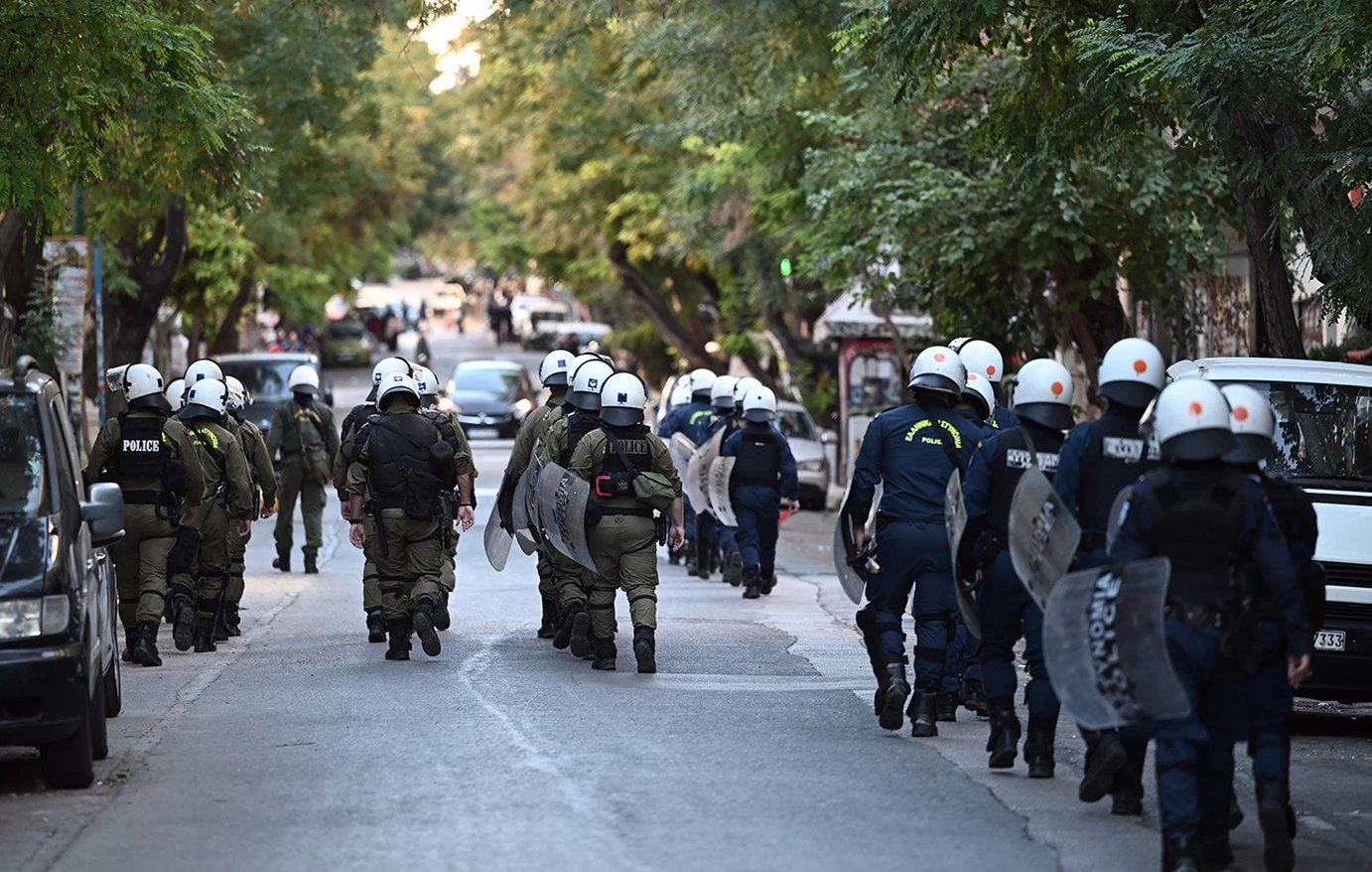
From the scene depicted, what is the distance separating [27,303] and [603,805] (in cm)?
1697

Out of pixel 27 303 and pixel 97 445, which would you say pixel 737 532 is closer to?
pixel 97 445

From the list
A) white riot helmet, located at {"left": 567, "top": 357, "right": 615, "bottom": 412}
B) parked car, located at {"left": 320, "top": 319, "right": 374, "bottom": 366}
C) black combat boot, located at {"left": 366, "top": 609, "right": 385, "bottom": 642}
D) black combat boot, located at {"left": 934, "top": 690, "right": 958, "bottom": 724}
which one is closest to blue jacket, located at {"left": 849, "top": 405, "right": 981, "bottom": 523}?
black combat boot, located at {"left": 934, "top": 690, "right": 958, "bottom": 724}

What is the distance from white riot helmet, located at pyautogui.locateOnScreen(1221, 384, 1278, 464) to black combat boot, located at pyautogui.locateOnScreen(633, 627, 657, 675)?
17.9 ft

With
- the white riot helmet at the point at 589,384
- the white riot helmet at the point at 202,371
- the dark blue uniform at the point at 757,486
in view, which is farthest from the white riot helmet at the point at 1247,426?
the dark blue uniform at the point at 757,486

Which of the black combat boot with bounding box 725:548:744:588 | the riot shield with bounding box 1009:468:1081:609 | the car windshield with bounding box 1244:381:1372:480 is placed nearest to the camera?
the riot shield with bounding box 1009:468:1081:609

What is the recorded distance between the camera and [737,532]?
1797 cm

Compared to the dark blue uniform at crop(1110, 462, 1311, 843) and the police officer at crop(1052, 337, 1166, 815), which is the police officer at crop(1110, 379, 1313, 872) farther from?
the police officer at crop(1052, 337, 1166, 815)

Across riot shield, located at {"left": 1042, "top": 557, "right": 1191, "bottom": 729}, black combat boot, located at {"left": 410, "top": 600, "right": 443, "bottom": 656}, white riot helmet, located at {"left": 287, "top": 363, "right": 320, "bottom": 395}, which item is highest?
white riot helmet, located at {"left": 287, "top": 363, "right": 320, "bottom": 395}

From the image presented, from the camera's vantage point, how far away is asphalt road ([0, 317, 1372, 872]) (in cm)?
739

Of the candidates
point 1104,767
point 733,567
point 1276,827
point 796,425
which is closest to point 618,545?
point 1104,767

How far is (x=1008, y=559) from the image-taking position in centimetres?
907

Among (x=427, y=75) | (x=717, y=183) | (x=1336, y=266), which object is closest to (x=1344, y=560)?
(x=1336, y=266)

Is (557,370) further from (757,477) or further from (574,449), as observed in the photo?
(757,477)

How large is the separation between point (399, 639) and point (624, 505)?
5.68 feet
